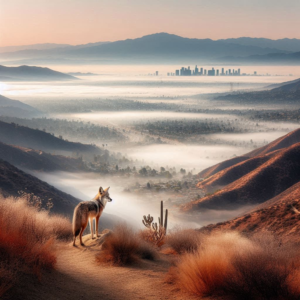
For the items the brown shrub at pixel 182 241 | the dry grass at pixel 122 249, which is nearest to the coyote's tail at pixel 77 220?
the dry grass at pixel 122 249

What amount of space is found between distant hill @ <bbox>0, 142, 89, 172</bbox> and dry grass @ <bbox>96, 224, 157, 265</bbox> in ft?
230

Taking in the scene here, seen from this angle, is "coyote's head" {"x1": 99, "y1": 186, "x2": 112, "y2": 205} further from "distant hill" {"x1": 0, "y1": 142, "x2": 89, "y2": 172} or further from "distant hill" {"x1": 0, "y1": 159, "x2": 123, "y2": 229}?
"distant hill" {"x1": 0, "y1": 142, "x2": 89, "y2": 172}

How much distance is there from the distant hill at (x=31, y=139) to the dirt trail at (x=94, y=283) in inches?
4376

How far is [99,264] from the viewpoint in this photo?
1046cm

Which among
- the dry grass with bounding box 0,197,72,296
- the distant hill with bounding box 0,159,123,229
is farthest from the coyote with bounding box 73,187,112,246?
the distant hill with bounding box 0,159,123,229

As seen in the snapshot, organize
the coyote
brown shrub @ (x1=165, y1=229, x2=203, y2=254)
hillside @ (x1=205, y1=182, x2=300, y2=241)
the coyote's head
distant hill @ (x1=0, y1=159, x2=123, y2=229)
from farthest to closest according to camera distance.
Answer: distant hill @ (x1=0, y1=159, x2=123, y2=229), hillside @ (x1=205, y1=182, x2=300, y2=241), brown shrub @ (x1=165, y1=229, x2=203, y2=254), the coyote's head, the coyote

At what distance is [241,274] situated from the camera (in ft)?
26.6

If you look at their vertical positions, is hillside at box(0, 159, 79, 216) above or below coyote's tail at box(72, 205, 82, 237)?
below

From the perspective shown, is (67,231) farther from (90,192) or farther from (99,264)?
(90,192)

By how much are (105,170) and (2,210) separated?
387ft

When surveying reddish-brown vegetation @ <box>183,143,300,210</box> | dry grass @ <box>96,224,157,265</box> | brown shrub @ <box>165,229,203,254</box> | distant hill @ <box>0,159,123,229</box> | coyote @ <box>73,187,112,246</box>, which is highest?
coyote @ <box>73,187,112,246</box>

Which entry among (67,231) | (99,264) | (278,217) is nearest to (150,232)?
(67,231)

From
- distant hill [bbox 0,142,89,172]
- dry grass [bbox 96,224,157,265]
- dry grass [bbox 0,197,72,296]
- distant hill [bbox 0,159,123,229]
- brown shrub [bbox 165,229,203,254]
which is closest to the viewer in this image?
dry grass [bbox 0,197,72,296]

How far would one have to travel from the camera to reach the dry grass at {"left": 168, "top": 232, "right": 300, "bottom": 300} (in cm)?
782
